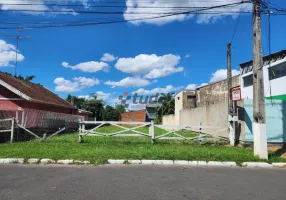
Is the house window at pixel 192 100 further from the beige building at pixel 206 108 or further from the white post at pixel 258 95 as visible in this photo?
the white post at pixel 258 95

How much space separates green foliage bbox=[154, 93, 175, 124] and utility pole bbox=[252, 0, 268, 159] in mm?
46437

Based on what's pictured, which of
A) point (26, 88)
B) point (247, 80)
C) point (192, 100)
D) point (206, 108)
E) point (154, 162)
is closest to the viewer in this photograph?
point (154, 162)

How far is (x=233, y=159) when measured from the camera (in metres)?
9.09

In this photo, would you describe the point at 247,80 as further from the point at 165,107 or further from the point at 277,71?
the point at 165,107

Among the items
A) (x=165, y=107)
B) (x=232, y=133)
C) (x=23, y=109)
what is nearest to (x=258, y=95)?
(x=232, y=133)

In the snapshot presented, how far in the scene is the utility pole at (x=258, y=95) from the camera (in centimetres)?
944

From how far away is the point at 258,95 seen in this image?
955cm

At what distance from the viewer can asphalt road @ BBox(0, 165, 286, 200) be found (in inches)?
204

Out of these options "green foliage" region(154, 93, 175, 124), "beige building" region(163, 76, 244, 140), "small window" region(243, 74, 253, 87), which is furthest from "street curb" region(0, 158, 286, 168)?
"green foliage" region(154, 93, 175, 124)

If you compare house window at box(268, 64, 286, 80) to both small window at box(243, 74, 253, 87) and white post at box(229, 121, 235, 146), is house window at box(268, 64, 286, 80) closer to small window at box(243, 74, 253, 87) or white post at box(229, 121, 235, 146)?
small window at box(243, 74, 253, 87)

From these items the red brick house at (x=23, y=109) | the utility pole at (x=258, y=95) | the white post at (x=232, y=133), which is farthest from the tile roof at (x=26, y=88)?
the utility pole at (x=258, y=95)

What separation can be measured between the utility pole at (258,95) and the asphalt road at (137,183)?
1368mm

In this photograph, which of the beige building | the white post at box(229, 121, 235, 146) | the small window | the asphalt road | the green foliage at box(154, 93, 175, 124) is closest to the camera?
the asphalt road

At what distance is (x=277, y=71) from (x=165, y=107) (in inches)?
1457
